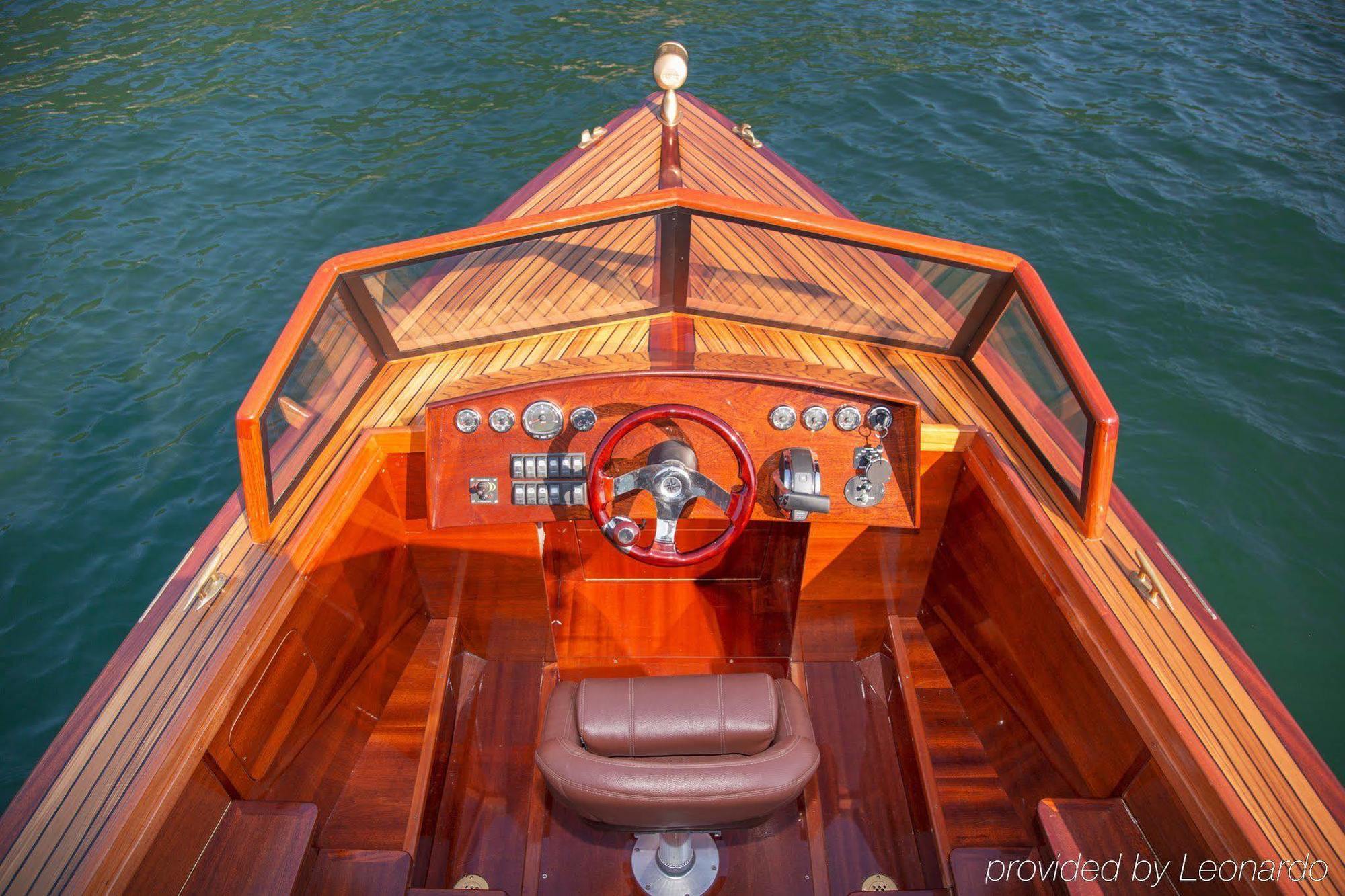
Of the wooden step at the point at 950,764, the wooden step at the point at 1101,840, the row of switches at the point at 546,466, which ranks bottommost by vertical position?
the wooden step at the point at 950,764

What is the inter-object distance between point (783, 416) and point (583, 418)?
1.95ft

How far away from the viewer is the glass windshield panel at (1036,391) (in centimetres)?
246

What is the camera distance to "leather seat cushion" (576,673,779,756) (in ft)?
6.79

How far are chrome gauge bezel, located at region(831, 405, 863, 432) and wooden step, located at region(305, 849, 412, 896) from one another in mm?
1650

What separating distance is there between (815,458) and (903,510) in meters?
0.32

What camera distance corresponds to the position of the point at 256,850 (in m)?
1.91

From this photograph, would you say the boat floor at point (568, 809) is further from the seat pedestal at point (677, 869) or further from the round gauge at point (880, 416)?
the round gauge at point (880, 416)

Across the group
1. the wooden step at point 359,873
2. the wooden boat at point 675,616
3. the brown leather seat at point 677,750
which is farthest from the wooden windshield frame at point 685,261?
the brown leather seat at point 677,750

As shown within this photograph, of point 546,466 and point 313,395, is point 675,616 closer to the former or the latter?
point 546,466

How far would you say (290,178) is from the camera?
714cm

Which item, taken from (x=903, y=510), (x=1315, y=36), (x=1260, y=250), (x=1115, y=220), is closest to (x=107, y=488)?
(x=903, y=510)

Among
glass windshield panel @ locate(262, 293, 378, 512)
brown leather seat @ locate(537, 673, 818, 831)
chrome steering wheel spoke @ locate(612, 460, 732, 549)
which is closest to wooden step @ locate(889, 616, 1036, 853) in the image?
brown leather seat @ locate(537, 673, 818, 831)

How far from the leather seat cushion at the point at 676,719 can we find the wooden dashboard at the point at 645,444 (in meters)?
0.57

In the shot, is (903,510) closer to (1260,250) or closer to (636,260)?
(636,260)
